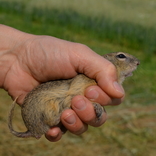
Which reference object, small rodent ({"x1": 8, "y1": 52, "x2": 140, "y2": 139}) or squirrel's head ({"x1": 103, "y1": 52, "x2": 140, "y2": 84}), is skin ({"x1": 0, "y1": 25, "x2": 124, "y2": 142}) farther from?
squirrel's head ({"x1": 103, "y1": 52, "x2": 140, "y2": 84})

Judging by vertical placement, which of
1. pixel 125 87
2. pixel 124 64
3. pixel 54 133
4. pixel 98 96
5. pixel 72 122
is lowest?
pixel 125 87

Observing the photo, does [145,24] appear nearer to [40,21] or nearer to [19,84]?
[40,21]

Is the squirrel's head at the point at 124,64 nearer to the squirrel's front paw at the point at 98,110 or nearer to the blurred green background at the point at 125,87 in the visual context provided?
the squirrel's front paw at the point at 98,110

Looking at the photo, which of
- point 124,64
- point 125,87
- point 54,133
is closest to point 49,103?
point 54,133

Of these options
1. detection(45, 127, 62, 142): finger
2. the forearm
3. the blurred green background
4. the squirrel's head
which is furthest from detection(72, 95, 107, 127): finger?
the blurred green background

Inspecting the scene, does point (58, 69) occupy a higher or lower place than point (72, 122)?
higher

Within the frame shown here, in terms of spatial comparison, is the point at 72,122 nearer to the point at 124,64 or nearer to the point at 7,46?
the point at 124,64
